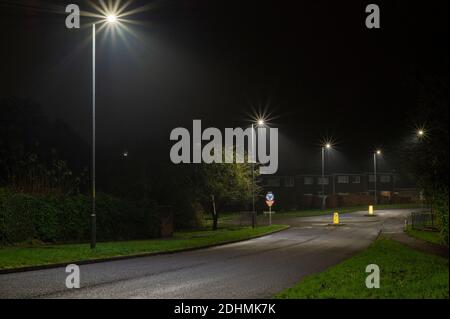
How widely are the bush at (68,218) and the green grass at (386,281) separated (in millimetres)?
14543

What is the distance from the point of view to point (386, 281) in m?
10.9

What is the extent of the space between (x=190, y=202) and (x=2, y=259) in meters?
24.2

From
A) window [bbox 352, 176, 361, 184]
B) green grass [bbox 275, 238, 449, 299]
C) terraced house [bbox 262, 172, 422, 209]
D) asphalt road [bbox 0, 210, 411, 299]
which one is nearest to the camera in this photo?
green grass [bbox 275, 238, 449, 299]

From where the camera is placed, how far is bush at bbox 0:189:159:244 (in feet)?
74.7

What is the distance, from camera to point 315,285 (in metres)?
11.0

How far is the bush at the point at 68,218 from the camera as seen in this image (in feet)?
74.7

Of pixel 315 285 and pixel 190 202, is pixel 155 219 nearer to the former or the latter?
pixel 190 202

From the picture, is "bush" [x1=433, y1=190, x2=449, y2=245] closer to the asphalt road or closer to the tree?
the asphalt road

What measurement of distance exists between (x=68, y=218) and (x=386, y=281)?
1796cm

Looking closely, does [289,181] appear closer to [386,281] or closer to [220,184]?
[220,184]

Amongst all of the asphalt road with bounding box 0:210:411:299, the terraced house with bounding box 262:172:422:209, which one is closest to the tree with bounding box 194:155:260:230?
the asphalt road with bounding box 0:210:411:299

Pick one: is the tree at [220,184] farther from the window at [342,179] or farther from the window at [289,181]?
the window at [342,179]

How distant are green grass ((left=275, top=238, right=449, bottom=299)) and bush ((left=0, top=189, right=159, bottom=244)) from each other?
1454 cm
